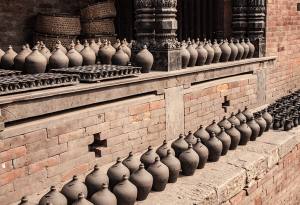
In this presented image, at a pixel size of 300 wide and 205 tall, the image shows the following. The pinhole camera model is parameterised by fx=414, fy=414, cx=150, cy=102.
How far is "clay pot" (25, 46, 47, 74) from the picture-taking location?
4.79 m

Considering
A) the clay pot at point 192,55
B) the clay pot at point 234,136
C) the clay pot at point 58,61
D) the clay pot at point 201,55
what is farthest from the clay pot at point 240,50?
the clay pot at point 58,61

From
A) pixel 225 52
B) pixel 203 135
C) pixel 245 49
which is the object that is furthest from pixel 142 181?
pixel 245 49

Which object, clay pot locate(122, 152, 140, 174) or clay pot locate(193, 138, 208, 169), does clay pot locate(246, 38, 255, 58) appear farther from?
clay pot locate(122, 152, 140, 174)

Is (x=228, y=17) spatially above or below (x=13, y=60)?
above

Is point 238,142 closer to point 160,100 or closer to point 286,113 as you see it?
point 160,100

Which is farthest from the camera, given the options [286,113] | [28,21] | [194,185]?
[28,21]

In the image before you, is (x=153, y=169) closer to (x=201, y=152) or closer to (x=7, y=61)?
(x=201, y=152)

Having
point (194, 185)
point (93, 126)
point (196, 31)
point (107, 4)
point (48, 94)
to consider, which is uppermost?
point (107, 4)

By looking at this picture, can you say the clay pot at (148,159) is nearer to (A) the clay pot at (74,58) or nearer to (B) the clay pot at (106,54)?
(A) the clay pot at (74,58)

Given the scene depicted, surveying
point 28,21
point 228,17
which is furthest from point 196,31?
point 28,21

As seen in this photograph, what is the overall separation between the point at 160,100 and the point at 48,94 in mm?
1811

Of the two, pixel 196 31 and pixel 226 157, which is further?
pixel 196 31

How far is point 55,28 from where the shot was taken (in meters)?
8.10

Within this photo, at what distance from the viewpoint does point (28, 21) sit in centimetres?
854
